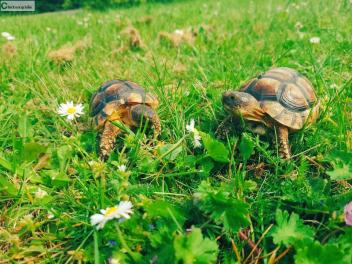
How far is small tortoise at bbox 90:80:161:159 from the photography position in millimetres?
2426

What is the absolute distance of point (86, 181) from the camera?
2.09 metres

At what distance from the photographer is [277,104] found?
7.56ft

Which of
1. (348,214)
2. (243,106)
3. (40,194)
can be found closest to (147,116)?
(243,106)

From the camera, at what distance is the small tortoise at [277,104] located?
224 cm

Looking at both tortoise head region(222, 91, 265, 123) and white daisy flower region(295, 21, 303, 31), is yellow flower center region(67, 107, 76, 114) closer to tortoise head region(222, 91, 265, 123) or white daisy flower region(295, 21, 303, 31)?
tortoise head region(222, 91, 265, 123)

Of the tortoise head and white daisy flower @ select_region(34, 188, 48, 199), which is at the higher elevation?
the tortoise head

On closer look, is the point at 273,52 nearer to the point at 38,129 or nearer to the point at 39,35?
the point at 38,129

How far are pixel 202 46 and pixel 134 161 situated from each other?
2.81 meters

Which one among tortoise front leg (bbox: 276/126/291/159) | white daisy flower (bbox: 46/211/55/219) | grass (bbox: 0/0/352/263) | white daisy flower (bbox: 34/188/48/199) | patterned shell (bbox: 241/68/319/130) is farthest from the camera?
patterned shell (bbox: 241/68/319/130)

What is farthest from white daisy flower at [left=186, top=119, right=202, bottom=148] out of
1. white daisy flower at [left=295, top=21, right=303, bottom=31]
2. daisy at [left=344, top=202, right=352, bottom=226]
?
white daisy flower at [left=295, top=21, right=303, bottom=31]

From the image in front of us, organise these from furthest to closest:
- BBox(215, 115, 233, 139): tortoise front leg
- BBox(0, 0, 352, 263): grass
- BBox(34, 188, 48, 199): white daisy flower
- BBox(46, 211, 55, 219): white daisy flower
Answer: BBox(215, 115, 233, 139): tortoise front leg < BBox(34, 188, 48, 199): white daisy flower < BBox(46, 211, 55, 219): white daisy flower < BBox(0, 0, 352, 263): grass

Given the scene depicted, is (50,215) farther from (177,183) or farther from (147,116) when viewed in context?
(147,116)

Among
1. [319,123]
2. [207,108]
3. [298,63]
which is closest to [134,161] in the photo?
[207,108]

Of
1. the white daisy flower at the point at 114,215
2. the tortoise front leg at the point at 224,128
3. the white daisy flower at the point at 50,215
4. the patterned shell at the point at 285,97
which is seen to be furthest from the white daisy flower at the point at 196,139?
the white daisy flower at the point at 50,215
